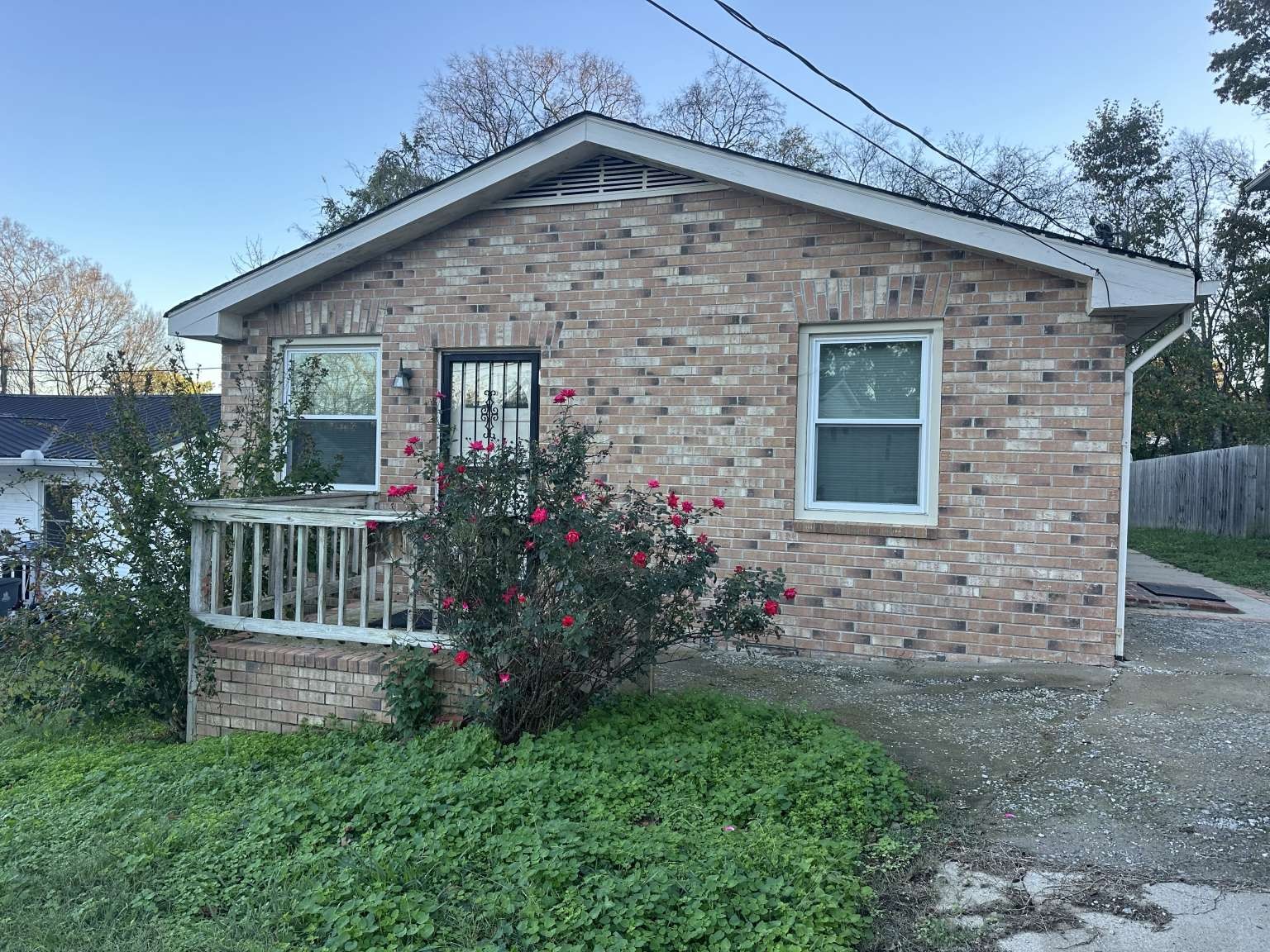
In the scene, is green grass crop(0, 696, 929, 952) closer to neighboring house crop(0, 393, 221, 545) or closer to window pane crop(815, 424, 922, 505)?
window pane crop(815, 424, 922, 505)

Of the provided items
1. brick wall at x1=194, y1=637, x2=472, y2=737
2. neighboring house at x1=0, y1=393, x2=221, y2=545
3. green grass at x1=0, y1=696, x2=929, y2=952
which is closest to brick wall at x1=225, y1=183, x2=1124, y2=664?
green grass at x1=0, y1=696, x2=929, y2=952

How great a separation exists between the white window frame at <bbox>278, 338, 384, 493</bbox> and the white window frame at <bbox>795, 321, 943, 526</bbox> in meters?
3.80

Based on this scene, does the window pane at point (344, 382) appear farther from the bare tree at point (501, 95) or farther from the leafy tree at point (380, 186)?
the bare tree at point (501, 95)

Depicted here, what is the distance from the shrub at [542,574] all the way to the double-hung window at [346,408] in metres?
3.80

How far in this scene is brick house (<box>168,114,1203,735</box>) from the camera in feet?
20.1

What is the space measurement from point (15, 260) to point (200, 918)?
35192mm

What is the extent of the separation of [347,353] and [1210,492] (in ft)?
65.1

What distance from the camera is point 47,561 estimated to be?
5465mm

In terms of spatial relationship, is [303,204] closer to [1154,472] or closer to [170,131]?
[170,131]

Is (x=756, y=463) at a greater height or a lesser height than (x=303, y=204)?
lesser

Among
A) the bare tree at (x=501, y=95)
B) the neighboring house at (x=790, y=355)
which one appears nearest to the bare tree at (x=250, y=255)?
the bare tree at (x=501, y=95)

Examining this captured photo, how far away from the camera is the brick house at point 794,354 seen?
6.14 m

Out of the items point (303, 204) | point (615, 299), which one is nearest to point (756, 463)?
point (615, 299)

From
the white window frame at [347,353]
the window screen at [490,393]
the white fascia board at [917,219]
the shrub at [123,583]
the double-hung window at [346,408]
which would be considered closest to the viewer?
the shrub at [123,583]
